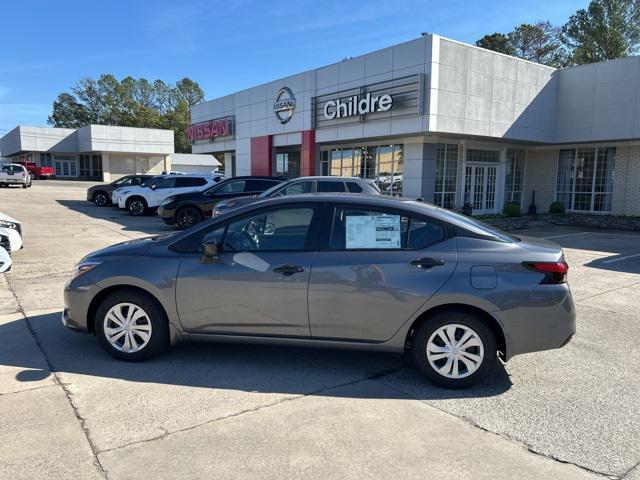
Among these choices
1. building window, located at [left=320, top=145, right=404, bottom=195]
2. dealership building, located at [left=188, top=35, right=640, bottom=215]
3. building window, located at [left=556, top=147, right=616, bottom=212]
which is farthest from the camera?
building window, located at [left=556, top=147, right=616, bottom=212]

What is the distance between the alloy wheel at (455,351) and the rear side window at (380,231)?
2.51 feet

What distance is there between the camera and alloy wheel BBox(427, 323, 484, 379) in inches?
162

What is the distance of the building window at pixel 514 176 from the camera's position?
72.7 feet

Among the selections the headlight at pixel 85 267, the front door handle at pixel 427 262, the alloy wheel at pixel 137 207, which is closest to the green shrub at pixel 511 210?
the alloy wheel at pixel 137 207

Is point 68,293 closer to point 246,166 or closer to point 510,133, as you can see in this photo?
point 510,133

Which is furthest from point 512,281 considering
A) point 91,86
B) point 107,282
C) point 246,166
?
point 91,86

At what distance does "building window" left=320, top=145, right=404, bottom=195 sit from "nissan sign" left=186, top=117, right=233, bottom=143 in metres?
7.59

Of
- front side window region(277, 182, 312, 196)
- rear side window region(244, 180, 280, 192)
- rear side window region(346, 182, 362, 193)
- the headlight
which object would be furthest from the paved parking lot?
rear side window region(244, 180, 280, 192)

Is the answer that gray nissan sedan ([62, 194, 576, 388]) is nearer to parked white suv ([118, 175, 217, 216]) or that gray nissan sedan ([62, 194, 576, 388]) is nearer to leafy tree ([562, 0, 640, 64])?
parked white suv ([118, 175, 217, 216])

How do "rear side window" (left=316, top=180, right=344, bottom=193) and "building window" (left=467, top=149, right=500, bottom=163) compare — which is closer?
"rear side window" (left=316, top=180, right=344, bottom=193)

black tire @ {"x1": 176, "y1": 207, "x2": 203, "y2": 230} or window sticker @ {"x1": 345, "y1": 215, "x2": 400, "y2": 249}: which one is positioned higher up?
window sticker @ {"x1": 345, "y1": 215, "x2": 400, "y2": 249}

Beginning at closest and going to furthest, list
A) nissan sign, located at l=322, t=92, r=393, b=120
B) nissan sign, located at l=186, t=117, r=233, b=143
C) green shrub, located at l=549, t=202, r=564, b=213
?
nissan sign, located at l=322, t=92, r=393, b=120
green shrub, located at l=549, t=202, r=564, b=213
nissan sign, located at l=186, t=117, r=233, b=143

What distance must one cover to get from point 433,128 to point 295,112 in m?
8.06

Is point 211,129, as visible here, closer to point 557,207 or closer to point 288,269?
point 557,207
